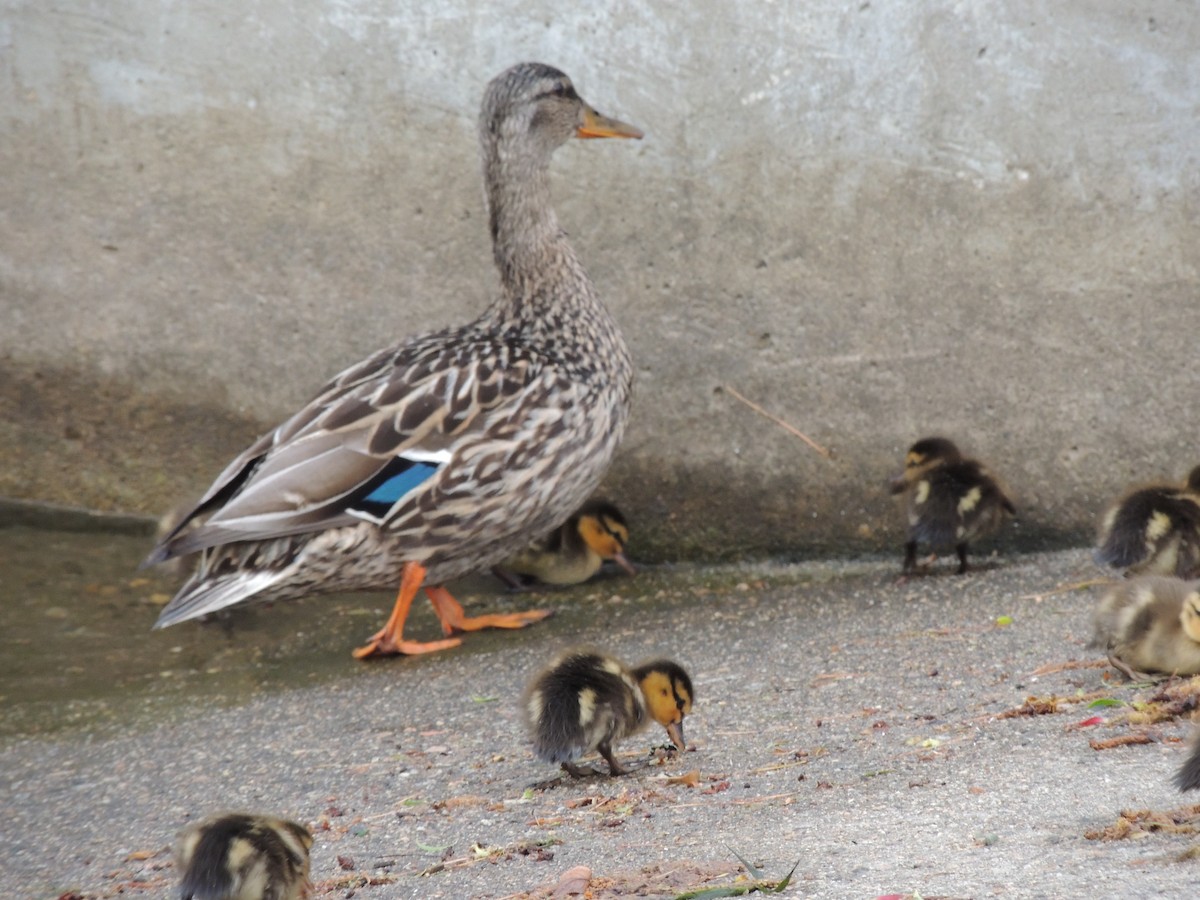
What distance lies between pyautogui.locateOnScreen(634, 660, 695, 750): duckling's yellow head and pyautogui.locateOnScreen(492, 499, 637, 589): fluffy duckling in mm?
1873

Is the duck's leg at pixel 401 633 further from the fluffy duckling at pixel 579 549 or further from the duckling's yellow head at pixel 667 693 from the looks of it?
the duckling's yellow head at pixel 667 693

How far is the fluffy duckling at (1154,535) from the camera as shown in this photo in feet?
14.9

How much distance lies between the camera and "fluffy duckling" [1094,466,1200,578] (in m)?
4.55

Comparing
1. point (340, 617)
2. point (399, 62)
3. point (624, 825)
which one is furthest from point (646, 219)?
point (624, 825)

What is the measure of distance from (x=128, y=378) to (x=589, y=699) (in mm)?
3191

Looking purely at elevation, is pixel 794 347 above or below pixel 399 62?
below

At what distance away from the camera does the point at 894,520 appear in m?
5.52

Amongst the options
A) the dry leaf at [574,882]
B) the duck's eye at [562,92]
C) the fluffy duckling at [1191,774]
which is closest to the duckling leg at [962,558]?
the duck's eye at [562,92]

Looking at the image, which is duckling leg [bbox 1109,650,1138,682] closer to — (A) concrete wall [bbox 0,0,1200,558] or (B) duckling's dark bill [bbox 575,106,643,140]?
(A) concrete wall [bbox 0,0,1200,558]

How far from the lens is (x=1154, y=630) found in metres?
3.63

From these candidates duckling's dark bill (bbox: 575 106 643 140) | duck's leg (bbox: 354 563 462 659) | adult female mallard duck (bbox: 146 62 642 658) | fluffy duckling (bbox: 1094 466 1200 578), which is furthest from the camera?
duckling's dark bill (bbox: 575 106 643 140)

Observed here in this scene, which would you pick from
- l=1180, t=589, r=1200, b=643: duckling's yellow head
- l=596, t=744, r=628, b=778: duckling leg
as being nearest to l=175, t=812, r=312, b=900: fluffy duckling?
l=596, t=744, r=628, b=778: duckling leg

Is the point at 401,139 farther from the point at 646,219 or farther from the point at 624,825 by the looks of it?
the point at 624,825

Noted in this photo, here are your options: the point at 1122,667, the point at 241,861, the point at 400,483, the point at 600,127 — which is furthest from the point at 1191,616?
the point at 600,127
